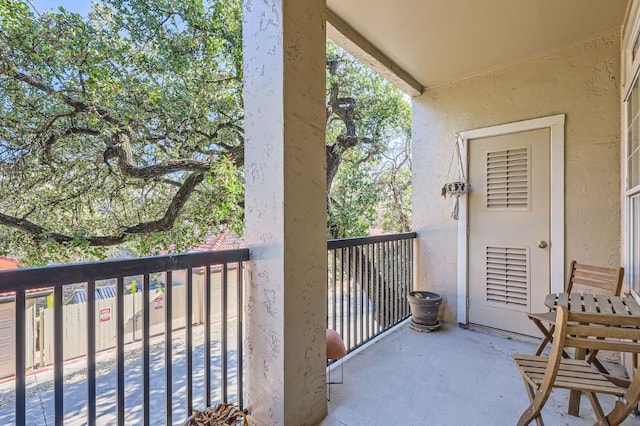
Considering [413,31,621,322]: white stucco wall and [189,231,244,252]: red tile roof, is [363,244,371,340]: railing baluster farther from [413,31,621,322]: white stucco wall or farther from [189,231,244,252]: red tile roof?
[189,231,244,252]: red tile roof

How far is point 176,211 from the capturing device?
4.23 metres

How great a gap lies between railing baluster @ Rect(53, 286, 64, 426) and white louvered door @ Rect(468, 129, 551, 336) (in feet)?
11.1

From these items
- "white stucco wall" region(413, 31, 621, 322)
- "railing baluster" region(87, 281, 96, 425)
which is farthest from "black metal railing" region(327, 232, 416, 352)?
"railing baluster" region(87, 281, 96, 425)

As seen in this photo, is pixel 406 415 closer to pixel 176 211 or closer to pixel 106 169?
pixel 176 211

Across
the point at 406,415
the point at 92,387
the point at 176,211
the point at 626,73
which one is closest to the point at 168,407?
the point at 92,387

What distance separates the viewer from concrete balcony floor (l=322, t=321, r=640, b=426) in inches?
71.5

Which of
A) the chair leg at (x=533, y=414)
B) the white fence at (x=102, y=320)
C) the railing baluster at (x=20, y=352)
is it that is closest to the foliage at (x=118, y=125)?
the white fence at (x=102, y=320)

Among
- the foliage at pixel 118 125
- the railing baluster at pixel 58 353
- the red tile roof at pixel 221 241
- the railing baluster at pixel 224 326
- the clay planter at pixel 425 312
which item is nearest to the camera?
the railing baluster at pixel 58 353

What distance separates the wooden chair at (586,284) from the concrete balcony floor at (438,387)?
0.37 metres

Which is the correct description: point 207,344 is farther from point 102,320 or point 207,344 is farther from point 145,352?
point 102,320

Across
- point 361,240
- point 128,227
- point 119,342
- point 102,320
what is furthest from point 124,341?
point 102,320

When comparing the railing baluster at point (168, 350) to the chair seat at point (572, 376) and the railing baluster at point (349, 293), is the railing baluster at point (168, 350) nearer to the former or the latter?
the railing baluster at point (349, 293)

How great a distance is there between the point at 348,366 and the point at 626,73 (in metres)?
3.20

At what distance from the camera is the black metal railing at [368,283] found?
8.75 feet
